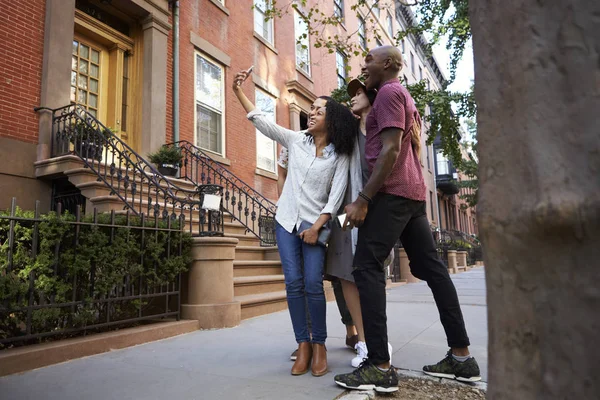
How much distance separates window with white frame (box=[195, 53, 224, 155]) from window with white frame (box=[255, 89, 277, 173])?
138 cm

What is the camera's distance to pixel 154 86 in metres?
8.91

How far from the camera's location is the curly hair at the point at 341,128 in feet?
10.2

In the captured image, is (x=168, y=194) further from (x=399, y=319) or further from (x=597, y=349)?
(x=597, y=349)

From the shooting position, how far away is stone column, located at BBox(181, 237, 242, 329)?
479 cm

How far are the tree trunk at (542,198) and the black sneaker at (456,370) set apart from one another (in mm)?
1999

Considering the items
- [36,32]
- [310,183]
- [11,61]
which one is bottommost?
[310,183]

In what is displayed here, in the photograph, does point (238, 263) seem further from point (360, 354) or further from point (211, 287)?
point (360, 354)

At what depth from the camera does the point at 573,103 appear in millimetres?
813

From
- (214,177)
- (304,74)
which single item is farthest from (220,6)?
(214,177)

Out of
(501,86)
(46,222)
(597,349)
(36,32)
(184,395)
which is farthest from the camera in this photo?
(36,32)

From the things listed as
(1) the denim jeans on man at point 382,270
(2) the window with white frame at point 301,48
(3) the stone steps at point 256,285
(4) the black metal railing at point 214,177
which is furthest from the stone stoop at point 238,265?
(2) the window with white frame at point 301,48

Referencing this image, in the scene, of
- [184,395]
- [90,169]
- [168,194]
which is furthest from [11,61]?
[184,395]

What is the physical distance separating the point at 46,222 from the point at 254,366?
6.75 feet

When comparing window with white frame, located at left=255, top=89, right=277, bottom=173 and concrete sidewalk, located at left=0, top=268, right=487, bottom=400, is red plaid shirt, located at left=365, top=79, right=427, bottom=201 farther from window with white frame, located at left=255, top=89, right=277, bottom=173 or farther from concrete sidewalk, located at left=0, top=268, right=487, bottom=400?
window with white frame, located at left=255, top=89, right=277, bottom=173
